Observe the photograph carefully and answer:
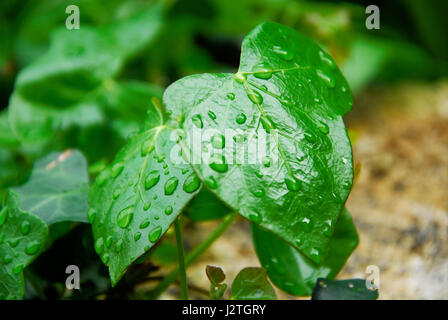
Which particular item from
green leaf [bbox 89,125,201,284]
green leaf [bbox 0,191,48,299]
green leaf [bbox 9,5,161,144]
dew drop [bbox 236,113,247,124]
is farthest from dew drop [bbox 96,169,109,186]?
green leaf [bbox 9,5,161,144]

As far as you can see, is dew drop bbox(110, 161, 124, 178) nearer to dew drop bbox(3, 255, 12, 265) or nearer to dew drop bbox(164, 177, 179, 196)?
dew drop bbox(164, 177, 179, 196)

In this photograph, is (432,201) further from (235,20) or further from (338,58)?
(235,20)

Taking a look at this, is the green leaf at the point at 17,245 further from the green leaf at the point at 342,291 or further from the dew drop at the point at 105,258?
the green leaf at the point at 342,291

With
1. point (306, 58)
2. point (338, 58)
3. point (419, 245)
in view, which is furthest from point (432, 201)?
point (306, 58)

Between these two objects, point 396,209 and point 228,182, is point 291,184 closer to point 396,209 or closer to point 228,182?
point 228,182

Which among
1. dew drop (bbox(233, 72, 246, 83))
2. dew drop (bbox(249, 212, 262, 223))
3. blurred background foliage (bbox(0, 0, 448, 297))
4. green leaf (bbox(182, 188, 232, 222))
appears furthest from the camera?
blurred background foliage (bbox(0, 0, 448, 297))

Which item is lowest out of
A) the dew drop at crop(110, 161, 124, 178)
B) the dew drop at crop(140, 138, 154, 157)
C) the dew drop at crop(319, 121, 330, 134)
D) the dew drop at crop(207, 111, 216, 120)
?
the dew drop at crop(110, 161, 124, 178)
